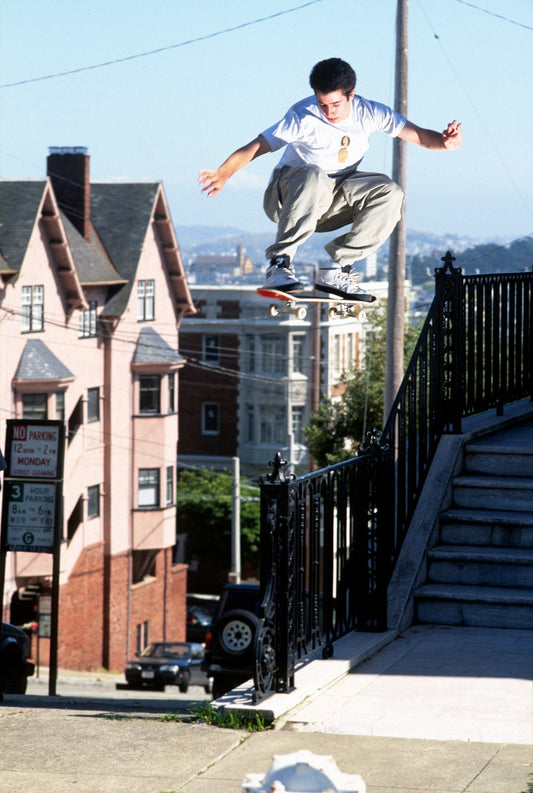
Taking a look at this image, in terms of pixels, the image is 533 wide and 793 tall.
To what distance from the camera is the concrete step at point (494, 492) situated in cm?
1032

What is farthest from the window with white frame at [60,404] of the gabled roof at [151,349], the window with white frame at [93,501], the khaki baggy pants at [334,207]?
the khaki baggy pants at [334,207]

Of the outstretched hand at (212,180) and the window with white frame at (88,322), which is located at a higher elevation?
the window with white frame at (88,322)

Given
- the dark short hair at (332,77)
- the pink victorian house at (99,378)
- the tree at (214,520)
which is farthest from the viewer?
the tree at (214,520)

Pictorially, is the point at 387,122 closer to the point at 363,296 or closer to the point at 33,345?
the point at 363,296

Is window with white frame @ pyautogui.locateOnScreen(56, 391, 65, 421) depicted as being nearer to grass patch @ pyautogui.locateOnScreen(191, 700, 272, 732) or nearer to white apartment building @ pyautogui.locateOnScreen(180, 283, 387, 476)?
white apartment building @ pyautogui.locateOnScreen(180, 283, 387, 476)

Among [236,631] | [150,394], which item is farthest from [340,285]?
[150,394]

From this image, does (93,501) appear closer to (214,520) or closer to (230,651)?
(214,520)

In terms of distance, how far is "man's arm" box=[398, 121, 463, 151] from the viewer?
488 centimetres

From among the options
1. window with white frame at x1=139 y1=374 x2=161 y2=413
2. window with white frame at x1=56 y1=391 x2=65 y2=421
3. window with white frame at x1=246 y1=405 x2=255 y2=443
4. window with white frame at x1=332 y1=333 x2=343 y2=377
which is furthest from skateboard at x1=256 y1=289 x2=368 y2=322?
window with white frame at x1=246 y1=405 x2=255 y2=443

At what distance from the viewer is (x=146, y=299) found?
41156 mm

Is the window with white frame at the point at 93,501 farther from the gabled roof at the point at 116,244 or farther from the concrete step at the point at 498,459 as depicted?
the concrete step at the point at 498,459

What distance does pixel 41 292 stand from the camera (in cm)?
3628

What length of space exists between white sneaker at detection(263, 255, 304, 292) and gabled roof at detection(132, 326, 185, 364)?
3685 centimetres

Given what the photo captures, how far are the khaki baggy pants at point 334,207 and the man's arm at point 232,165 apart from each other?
19 cm
